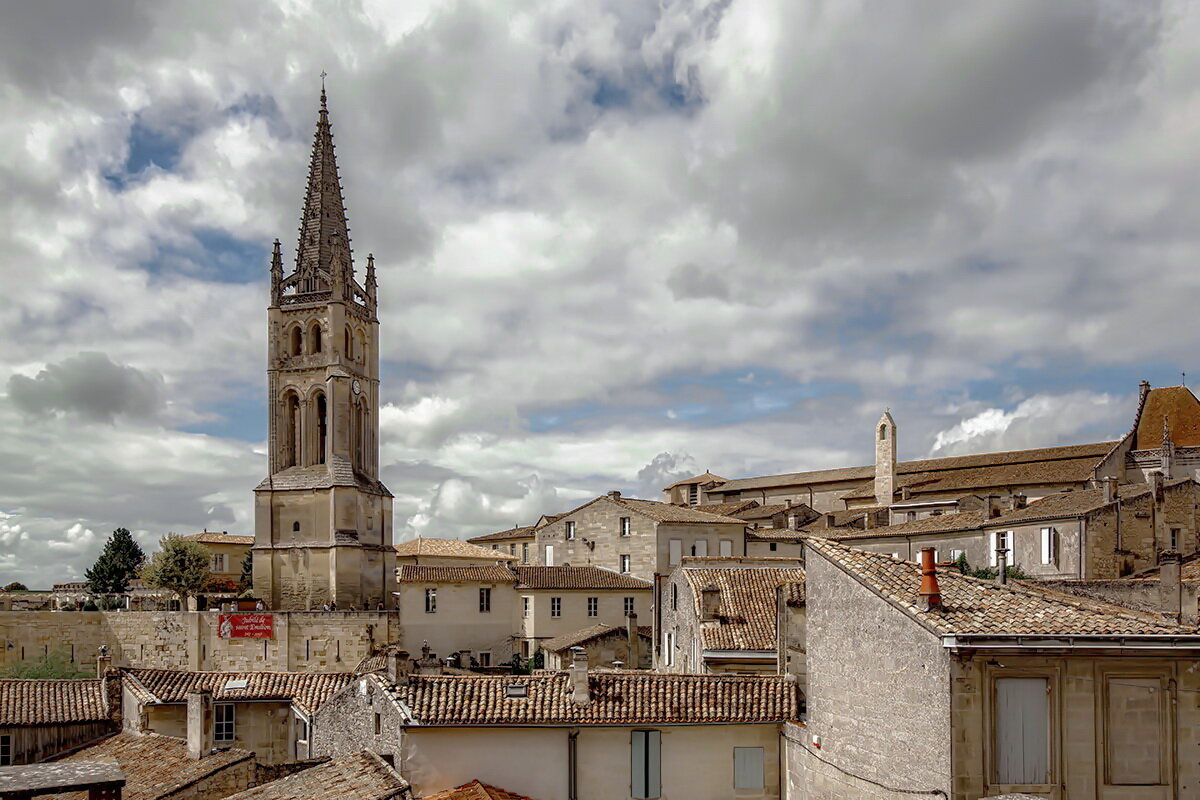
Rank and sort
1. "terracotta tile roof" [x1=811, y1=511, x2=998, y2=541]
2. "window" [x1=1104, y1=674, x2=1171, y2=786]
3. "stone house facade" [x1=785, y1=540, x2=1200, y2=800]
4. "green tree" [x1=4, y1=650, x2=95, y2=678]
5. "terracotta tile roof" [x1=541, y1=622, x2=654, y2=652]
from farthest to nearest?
"terracotta tile roof" [x1=811, y1=511, x2=998, y2=541], "green tree" [x1=4, y1=650, x2=95, y2=678], "terracotta tile roof" [x1=541, y1=622, x2=654, y2=652], "window" [x1=1104, y1=674, x2=1171, y2=786], "stone house facade" [x1=785, y1=540, x2=1200, y2=800]

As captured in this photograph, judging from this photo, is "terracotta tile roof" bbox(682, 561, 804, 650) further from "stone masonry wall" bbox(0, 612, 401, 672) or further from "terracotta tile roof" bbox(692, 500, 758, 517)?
"terracotta tile roof" bbox(692, 500, 758, 517)

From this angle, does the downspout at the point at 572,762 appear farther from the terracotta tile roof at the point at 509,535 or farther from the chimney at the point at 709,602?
the terracotta tile roof at the point at 509,535

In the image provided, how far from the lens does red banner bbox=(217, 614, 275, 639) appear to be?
1871 inches

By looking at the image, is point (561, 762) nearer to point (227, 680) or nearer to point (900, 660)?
point (900, 660)

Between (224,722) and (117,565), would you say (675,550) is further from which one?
(117,565)

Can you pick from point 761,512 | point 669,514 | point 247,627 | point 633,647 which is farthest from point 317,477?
point 761,512

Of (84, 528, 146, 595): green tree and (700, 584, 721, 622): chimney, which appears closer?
(700, 584, 721, 622): chimney

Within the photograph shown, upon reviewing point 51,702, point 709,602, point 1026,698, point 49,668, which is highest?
point 1026,698

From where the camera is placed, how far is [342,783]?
19047mm

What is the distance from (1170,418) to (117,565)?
66.7 meters

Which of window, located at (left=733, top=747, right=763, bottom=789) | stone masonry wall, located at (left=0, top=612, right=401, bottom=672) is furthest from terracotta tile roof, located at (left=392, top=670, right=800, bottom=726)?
stone masonry wall, located at (left=0, top=612, right=401, bottom=672)

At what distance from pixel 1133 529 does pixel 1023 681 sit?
26749 millimetres

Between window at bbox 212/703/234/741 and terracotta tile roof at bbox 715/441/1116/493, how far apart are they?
46598 millimetres

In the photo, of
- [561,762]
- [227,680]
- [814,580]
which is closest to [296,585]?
[227,680]
